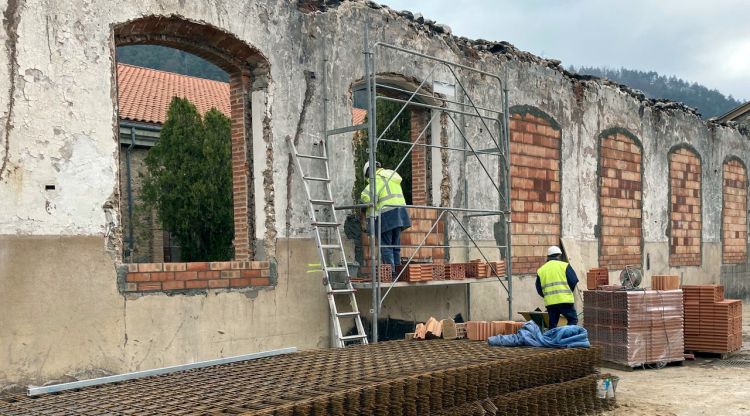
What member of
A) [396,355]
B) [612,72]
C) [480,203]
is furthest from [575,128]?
[612,72]

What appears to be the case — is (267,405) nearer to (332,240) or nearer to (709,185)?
(332,240)

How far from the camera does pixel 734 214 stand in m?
17.5

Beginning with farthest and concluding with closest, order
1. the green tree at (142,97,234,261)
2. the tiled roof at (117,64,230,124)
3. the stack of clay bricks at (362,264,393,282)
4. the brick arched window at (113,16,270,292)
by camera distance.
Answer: the tiled roof at (117,64,230,124) → the green tree at (142,97,234,261) → the stack of clay bricks at (362,264,393,282) → the brick arched window at (113,16,270,292)

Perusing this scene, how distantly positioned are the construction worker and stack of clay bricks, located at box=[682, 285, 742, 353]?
408cm

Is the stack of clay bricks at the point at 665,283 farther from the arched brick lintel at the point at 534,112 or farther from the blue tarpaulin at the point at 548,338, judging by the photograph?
the arched brick lintel at the point at 534,112

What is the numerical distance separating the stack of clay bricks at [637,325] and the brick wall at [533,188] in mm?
2114

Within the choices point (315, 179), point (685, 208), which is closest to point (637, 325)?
point (315, 179)

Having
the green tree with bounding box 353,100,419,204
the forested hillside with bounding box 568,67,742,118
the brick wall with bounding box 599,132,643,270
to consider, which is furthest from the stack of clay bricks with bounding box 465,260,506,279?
the forested hillside with bounding box 568,67,742,118

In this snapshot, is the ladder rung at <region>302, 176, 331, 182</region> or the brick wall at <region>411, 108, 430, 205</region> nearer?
the ladder rung at <region>302, 176, 331, 182</region>

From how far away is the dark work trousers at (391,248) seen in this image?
28.7ft

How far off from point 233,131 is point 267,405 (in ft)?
15.7

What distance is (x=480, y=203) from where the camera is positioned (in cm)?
1060

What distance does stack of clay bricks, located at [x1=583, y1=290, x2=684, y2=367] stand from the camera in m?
8.80

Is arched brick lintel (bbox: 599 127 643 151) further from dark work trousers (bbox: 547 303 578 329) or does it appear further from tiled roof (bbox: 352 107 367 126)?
tiled roof (bbox: 352 107 367 126)
